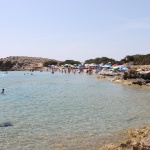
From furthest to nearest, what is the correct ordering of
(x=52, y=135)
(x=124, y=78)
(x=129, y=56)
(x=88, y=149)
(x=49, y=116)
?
1. (x=129, y=56)
2. (x=124, y=78)
3. (x=49, y=116)
4. (x=52, y=135)
5. (x=88, y=149)

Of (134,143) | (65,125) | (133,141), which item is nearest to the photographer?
(134,143)

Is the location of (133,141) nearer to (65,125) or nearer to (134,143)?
(134,143)

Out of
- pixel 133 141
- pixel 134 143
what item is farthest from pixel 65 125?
pixel 134 143

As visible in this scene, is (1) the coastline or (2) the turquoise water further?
(2) the turquoise water

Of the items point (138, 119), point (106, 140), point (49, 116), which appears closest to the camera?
point (106, 140)

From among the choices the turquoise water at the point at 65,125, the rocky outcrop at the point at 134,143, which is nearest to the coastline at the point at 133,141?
the rocky outcrop at the point at 134,143

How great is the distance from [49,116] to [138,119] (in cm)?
752

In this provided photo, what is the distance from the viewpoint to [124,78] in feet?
217

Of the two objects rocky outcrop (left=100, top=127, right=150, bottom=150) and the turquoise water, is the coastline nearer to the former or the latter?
rocky outcrop (left=100, top=127, right=150, bottom=150)

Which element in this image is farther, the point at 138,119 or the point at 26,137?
the point at 138,119

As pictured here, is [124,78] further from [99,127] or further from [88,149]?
[88,149]

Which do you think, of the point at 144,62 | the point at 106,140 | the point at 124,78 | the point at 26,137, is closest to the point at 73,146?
the point at 106,140

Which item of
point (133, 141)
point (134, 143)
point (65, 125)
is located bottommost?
point (65, 125)

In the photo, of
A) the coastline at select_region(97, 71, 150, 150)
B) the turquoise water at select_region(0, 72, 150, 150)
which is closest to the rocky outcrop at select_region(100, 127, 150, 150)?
the coastline at select_region(97, 71, 150, 150)
